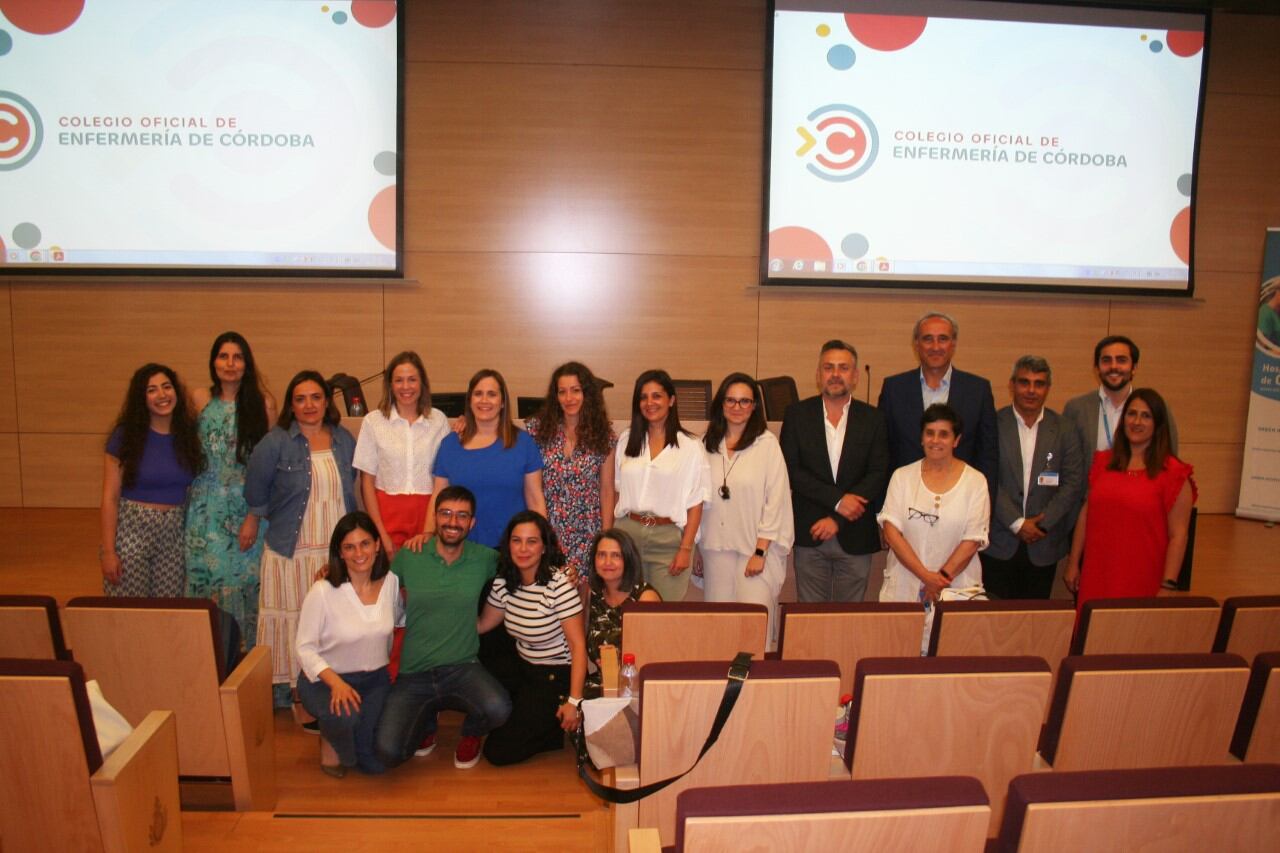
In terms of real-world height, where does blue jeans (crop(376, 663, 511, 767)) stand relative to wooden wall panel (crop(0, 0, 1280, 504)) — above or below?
below

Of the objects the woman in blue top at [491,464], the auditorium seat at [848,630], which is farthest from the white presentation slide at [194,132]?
the auditorium seat at [848,630]

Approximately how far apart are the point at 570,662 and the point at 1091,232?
5256 mm

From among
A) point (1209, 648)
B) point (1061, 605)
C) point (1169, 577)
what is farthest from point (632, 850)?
point (1169, 577)

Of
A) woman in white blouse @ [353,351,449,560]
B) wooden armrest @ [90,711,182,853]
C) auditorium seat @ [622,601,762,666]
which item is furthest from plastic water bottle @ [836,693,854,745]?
woman in white blouse @ [353,351,449,560]

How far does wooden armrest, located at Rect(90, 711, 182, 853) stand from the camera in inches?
63.9

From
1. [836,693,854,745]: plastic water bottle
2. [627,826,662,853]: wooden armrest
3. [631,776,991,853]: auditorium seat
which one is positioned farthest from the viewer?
[836,693,854,745]: plastic water bottle

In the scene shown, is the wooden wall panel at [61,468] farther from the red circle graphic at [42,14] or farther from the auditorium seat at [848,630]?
the auditorium seat at [848,630]

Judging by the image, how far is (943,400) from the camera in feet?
11.7

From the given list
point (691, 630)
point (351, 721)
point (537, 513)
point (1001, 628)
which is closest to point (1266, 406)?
point (1001, 628)

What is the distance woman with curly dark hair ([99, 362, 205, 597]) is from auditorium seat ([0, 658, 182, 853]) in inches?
65.9

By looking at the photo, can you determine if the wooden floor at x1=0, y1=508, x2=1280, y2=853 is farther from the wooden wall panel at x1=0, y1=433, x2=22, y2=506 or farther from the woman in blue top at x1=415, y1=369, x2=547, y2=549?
the wooden wall panel at x1=0, y1=433, x2=22, y2=506

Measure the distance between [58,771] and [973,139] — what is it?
248 inches

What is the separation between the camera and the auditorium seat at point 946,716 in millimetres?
1690

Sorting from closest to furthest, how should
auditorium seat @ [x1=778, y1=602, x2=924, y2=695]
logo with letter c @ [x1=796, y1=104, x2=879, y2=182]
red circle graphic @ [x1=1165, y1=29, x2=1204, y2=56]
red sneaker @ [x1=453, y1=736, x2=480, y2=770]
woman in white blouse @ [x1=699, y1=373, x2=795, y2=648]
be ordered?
auditorium seat @ [x1=778, y1=602, x2=924, y2=695] → red sneaker @ [x1=453, y1=736, x2=480, y2=770] → woman in white blouse @ [x1=699, y1=373, x2=795, y2=648] → logo with letter c @ [x1=796, y1=104, x2=879, y2=182] → red circle graphic @ [x1=1165, y1=29, x2=1204, y2=56]
